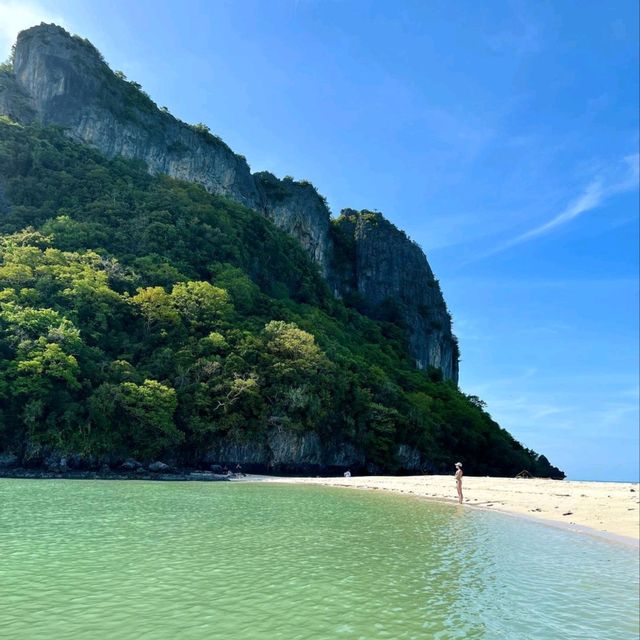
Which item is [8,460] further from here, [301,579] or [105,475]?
[301,579]

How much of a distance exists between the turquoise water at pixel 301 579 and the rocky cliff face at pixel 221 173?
229ft

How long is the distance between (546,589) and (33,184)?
207 feet

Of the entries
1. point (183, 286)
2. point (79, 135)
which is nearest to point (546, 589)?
point (183, 286)

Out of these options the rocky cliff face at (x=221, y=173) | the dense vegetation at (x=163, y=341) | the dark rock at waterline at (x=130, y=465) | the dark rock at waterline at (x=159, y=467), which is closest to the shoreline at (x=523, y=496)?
the dark rock at waterline at (x=159, y=467)

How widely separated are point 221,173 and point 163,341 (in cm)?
5125

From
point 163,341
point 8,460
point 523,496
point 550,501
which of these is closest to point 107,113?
point 163,341

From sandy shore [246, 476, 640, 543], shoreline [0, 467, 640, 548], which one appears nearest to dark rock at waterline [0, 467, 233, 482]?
shoreline [0, 467, 640, 548]

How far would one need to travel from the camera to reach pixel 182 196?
64.2 metres

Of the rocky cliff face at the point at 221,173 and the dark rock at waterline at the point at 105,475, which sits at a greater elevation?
the rocky cliff face at the point at 221,173

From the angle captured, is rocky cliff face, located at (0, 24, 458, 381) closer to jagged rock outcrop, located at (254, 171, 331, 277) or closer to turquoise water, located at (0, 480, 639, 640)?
jagged rock outcrop, located at (254, 171, 331, 277)

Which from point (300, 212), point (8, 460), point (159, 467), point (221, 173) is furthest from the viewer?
point (300, 212)

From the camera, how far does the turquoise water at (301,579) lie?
5.90 metres

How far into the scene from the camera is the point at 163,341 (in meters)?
39.7

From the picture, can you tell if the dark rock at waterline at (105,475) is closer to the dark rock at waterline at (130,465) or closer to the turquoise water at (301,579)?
the dark rock at waterline at (130,465)
